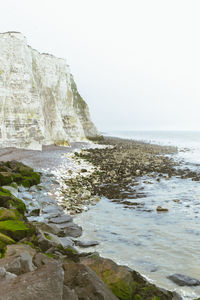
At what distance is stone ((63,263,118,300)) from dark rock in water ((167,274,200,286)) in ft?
7.90

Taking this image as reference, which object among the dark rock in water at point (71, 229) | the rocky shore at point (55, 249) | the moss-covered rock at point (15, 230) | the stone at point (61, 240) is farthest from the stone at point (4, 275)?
the dark rock in water at point (71, 229)

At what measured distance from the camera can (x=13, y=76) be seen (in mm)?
29281

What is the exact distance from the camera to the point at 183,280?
591cm

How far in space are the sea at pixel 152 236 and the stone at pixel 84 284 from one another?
2333 mm

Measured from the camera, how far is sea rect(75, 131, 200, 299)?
648cm

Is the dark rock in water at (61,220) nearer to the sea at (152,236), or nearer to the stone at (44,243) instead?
the sea at (152,236)

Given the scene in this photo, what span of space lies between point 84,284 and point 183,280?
10.2ft

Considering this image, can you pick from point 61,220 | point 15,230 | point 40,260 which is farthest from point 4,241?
point 61,220

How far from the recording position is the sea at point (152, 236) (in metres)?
6.48

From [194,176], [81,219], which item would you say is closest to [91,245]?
[81,219]

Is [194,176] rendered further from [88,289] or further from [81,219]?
[88,289]

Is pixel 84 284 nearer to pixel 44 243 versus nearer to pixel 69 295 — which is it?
pixel 69 295

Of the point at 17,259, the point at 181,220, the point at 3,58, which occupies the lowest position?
the point at 181,220

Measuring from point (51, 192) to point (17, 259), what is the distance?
8.82 metres
